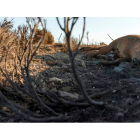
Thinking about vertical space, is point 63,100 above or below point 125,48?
below

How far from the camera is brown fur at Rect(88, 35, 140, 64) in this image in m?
6.35

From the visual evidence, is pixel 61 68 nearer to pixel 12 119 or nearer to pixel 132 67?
pixel 132 67

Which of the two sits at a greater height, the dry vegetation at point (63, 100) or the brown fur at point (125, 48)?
the brown fur at point (125, 48)

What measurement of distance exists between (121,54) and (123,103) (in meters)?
4.81

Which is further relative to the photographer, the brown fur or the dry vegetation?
the brown fur

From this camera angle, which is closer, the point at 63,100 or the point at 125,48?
the point at 63,100

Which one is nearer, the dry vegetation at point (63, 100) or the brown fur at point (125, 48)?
the dry vegetation at point (63, 100)

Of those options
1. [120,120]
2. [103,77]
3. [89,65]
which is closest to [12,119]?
[120,120]

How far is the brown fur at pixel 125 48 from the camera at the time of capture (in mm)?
6350

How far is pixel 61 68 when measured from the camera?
5492mm

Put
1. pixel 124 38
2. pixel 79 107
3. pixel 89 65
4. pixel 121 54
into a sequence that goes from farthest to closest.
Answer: pixel 124 38, pixel 121 54, pixel 89 65, pixel 79 107

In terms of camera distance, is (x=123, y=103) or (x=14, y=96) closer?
(x=123, y=103)

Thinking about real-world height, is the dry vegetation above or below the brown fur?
below

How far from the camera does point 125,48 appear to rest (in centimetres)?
706
